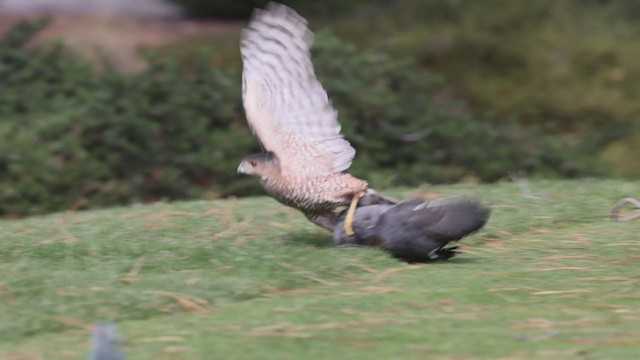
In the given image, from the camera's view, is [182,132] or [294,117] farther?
[182,132]

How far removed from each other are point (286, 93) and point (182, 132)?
21.4 feet

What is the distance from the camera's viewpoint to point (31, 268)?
5164 mm

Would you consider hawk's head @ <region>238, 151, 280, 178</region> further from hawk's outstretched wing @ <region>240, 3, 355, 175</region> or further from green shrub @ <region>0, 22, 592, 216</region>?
green shrub @ <region>0, 22, 592, 216</region>

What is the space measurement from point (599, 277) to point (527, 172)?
7.89m

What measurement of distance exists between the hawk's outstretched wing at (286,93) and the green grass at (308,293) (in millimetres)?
525

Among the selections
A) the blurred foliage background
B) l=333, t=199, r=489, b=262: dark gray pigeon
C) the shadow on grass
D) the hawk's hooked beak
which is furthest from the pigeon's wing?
the blurred foliage background

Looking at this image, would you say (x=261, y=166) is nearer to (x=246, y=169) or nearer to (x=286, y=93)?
(x=246, y=169)

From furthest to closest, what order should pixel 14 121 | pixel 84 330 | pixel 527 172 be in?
pixel 527 172 < pixel 14 121 < pixel 84 330

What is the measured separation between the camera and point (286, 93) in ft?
20.0

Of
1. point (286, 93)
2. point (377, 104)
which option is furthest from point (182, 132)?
point (286, 93)

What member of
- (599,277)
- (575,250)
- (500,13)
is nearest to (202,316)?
(599,277)

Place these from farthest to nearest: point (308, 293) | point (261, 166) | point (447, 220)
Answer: point (261, 166)
point (447, 220)
point (308, 293)

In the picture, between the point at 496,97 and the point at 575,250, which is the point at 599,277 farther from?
the point at 496,97

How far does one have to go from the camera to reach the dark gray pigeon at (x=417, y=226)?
5305 millimetres
